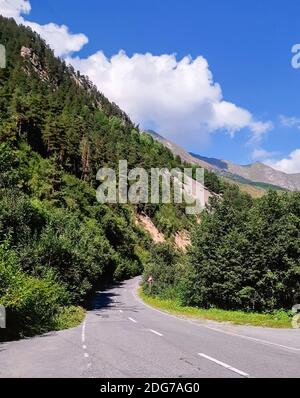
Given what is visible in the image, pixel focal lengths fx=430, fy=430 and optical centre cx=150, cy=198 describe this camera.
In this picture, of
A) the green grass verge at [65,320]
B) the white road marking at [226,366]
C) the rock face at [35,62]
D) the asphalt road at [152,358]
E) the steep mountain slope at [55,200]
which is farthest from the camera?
the rock face at [35,62]

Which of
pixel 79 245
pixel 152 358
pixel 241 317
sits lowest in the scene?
pixel 241 317

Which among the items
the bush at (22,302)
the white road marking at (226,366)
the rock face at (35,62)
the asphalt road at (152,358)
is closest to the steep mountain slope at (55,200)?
the bush at (22,302)

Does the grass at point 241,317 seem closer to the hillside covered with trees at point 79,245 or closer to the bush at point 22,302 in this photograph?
the hillside covered with trees at point 79,245

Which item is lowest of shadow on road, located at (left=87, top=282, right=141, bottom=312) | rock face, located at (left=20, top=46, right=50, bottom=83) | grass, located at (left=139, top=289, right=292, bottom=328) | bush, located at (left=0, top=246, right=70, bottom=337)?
shadow on road, located at (left=87, top=282, right=141, bottom=312)

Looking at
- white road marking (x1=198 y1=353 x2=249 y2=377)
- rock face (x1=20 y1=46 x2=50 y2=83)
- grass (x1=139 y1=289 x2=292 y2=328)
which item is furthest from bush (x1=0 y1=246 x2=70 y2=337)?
rock face (x1=20 y1=46 x2=50 y2=83)

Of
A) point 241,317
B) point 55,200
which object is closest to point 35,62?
point 55,200

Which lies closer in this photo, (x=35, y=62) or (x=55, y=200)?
(x=55, y=200)

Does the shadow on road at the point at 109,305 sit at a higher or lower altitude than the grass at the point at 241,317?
lower

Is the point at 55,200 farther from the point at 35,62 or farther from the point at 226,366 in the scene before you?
the point at 35,62

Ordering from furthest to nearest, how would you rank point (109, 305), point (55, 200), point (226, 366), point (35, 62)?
point (35, 62)
point (55, 200)
point (109, 305)
point (226, 366)

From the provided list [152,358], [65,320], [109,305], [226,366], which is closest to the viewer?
[226,366]

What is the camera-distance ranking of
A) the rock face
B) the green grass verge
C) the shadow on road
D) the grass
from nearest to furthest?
the green grass verge → the grass → the shadow on road → the rock face

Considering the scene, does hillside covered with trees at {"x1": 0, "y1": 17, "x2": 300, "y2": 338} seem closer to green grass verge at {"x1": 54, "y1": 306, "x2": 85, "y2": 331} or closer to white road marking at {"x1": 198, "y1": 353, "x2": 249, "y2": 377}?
green grass verge at {"x1": 54, "y1": 306, "x2": 85, "y2": 331}

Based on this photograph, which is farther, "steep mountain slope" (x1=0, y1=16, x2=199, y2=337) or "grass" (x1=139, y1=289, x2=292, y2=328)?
"steep mountain slope" (x1=0, y1=16, x2=199, y2=337)
